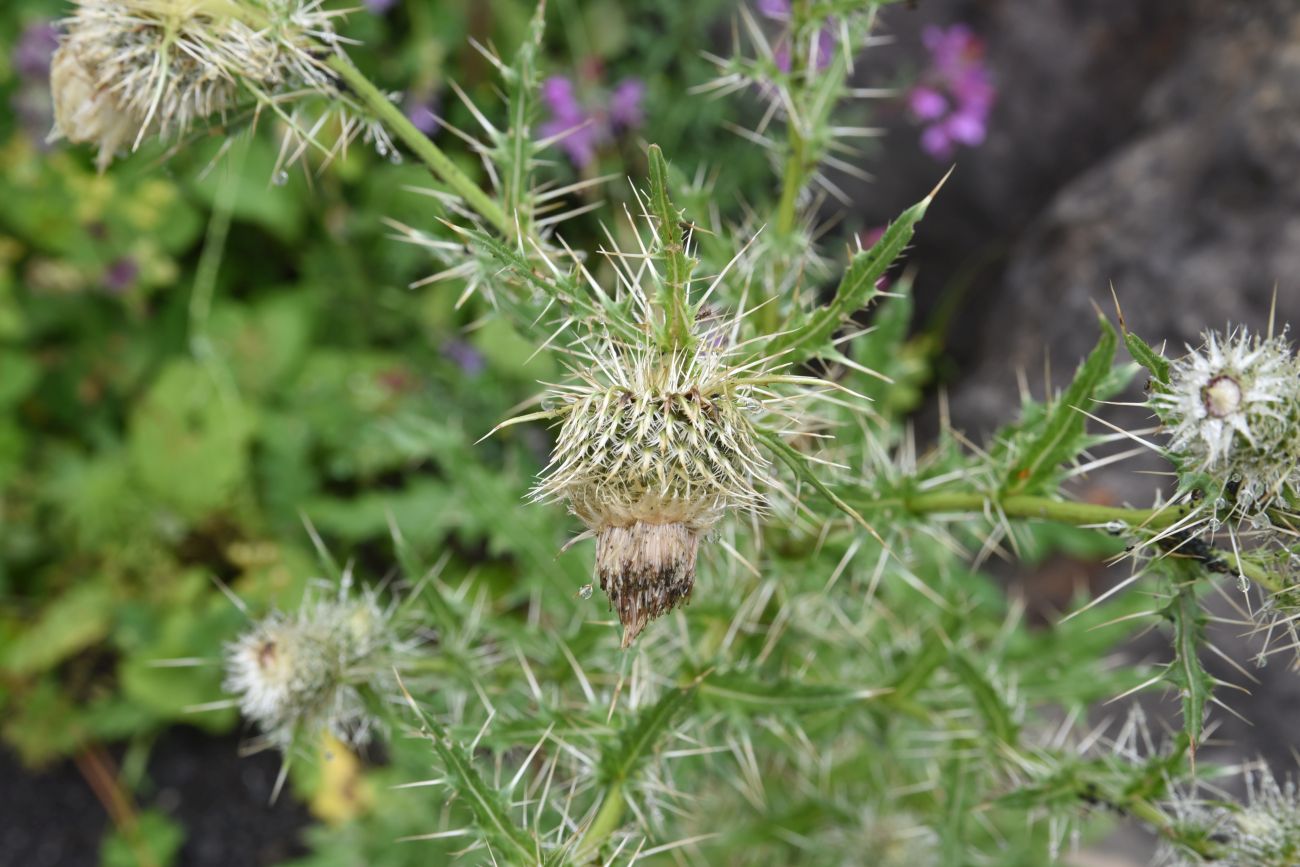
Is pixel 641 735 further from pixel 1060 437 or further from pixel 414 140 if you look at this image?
pixel 414 140

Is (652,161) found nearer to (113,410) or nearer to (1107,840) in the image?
(1107,840)

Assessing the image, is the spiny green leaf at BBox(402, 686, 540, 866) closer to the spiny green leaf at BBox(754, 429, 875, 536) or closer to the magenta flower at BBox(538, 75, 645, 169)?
the spiny green leaf at BBox(754, 429, 875, 536)

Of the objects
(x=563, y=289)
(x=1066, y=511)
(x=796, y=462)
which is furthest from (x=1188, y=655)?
(x=563, y=289)

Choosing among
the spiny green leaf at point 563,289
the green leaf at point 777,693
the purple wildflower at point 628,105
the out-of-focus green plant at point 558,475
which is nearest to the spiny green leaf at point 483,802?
the out-of-focus green plant at point 558,475

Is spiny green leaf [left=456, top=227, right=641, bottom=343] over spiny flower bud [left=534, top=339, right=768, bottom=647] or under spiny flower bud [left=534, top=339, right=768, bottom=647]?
over

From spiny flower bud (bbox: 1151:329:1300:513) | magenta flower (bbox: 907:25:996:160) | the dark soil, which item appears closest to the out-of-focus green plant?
spiny flower bud (bbox: 1151:329:1300:513)

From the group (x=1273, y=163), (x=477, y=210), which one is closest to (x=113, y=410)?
(x=477, y=210)
